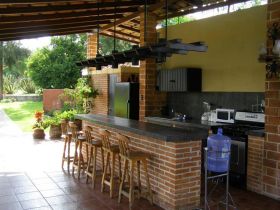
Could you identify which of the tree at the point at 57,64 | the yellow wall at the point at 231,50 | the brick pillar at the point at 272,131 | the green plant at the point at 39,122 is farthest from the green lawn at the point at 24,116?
the brick pillar at the point at 272,131

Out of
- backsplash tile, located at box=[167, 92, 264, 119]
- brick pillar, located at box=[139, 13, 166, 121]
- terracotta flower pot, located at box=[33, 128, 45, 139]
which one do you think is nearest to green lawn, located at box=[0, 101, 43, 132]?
terracotta flower pot, located at box=[33, 128, 45, 139]

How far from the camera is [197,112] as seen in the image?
7.38 meters

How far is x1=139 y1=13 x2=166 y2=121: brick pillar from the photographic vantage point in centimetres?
774

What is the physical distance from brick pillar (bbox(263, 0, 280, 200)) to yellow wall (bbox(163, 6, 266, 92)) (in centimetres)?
90

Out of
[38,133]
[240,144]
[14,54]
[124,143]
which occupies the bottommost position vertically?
[38,133]

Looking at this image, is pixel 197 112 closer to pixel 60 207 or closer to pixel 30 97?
pixel 60 207

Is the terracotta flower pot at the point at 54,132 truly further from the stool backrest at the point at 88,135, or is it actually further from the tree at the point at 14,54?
the tree at the point at 14,54

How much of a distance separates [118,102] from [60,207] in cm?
459

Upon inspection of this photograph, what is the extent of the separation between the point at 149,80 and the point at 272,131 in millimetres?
3548

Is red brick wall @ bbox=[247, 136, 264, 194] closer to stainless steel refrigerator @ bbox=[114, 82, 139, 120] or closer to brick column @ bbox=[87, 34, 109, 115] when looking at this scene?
stainless steel refrigerator @ bbox=[114, 82, 139, 120]

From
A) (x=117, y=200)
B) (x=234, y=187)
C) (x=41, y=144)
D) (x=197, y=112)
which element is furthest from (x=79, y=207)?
(x=41, y=144)

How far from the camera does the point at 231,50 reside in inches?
252

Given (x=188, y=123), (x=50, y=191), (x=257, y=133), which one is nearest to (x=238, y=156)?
(x=257, y=133)

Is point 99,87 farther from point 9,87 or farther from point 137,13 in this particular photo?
point 9,87
